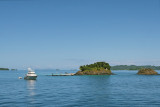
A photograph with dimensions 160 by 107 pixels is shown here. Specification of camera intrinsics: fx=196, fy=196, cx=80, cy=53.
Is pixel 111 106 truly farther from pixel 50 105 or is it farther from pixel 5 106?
pixel 5 106

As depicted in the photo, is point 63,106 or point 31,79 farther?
point 31,79

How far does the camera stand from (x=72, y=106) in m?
40.5

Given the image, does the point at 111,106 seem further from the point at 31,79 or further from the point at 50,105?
the point at 31,79

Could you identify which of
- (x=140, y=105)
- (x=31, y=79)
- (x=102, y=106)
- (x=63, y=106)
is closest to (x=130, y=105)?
(x=140, y=105)

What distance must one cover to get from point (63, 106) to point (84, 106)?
434cm

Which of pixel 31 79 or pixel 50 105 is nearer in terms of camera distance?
pixel 50 105

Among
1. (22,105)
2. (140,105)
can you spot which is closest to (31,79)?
(22,105)

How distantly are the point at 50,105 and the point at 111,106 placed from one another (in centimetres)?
1281

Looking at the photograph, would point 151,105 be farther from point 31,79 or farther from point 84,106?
point 31,79

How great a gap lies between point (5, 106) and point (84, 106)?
16.3 meters

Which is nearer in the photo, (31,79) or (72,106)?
(72,106)

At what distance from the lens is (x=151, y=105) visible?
138ft

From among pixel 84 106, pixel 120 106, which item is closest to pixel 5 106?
pixel 84 106

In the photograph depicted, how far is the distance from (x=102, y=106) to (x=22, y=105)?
55.5 ft
